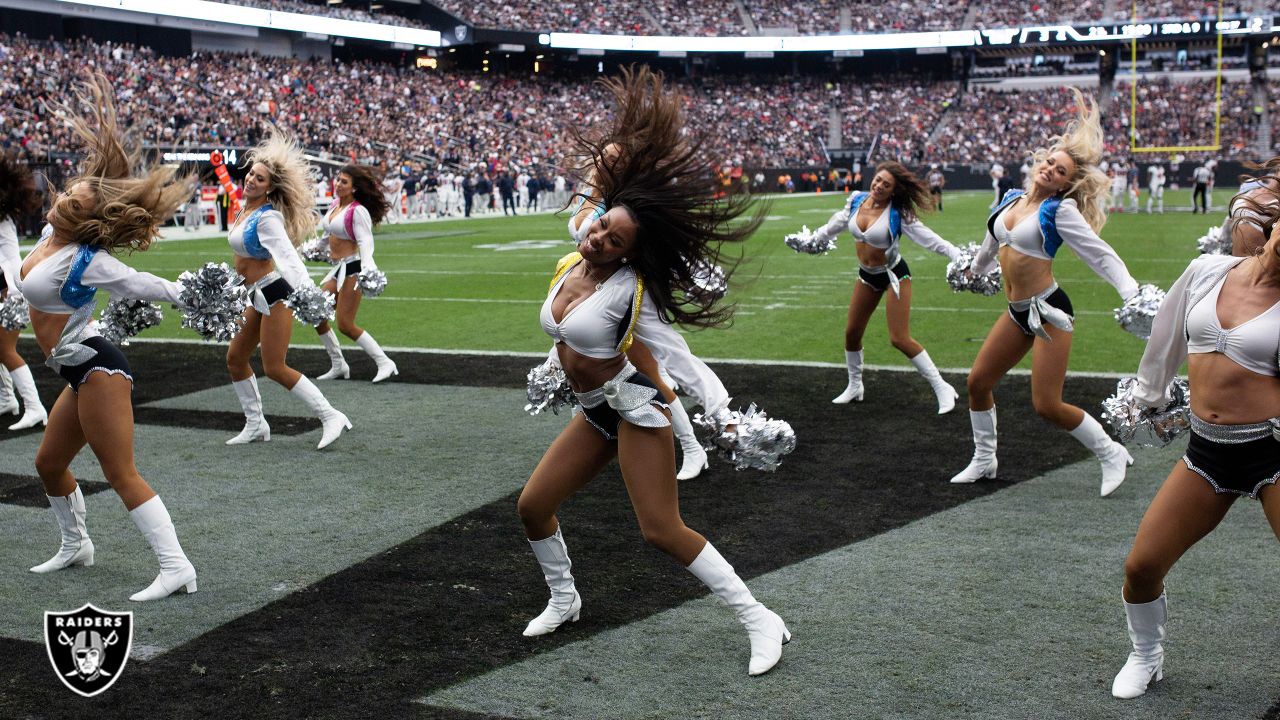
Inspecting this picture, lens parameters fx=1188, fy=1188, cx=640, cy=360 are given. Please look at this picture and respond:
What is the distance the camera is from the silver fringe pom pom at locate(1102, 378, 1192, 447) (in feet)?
14.0

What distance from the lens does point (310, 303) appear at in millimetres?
7336

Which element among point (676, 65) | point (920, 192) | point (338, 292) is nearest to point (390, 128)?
point (676, 65)

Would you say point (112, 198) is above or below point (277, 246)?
above

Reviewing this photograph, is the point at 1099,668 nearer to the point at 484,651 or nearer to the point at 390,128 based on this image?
the point at 484,651

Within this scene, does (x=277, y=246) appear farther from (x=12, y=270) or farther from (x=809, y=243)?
(x=809, y=243)

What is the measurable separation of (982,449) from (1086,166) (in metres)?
1.69

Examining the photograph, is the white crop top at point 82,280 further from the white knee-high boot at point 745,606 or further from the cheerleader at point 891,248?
the cheerleader at point 891,248

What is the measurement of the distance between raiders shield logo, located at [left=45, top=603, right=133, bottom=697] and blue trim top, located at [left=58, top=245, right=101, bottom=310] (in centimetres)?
167

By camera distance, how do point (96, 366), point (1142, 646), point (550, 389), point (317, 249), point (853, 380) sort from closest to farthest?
point (1142, 646) → point (550, 389) → point (96, 366) → point (853, 380) → point (317, 249)

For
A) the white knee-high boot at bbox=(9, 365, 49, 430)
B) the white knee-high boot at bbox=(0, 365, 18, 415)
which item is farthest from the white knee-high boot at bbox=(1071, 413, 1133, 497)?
the white knee-high boot at bbox=(0, 365, 18, 415)

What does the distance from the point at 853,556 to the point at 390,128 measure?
1662 inches

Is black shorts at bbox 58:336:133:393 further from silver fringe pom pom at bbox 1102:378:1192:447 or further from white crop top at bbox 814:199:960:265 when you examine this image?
white crop top at bbox 814:199:960:265

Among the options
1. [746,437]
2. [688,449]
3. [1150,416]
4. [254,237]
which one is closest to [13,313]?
[254,237]

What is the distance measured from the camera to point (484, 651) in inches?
178
